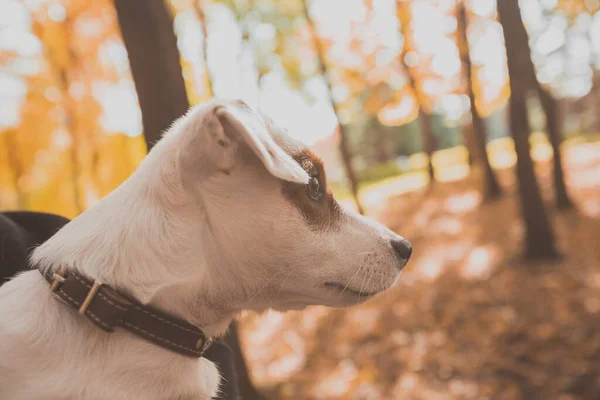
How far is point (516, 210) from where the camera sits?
12.8 meters

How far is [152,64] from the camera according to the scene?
3840 mm

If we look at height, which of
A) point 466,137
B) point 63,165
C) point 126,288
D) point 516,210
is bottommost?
point 466,137

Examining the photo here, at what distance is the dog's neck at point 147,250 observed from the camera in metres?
1.86

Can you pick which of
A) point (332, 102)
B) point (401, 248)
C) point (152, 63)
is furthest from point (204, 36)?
point (401, 248)

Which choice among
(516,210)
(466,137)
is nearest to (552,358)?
(516,210)

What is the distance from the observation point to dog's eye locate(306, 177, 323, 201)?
2252 millimetres

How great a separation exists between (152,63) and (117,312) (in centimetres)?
269

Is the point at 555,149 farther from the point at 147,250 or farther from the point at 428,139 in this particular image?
the point at 147,250

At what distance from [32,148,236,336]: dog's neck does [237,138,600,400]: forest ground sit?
72.2 inches

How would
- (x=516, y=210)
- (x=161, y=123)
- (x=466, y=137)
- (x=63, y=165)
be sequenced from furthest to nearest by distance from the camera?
(x=466, y=137)
(x=63, y=165)
(x=516, y=210)
(x=161, y=123)

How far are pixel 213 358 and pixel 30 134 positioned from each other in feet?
45.5

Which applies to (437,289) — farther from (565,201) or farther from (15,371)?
(15,371)

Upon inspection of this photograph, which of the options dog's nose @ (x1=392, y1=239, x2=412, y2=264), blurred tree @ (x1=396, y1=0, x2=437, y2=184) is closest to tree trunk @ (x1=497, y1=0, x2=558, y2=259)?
dog's nose @ (x1=392, y1=239, x2=412, y2=264)

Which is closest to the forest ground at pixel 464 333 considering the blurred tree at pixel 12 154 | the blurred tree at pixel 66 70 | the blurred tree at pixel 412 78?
the blurred tree at pixel 66 70
